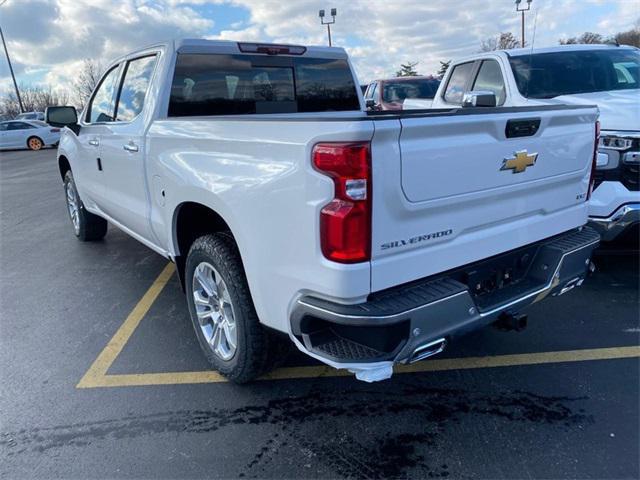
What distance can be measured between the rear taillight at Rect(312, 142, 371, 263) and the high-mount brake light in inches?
95.8

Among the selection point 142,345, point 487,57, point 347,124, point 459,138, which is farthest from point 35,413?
point 487,57

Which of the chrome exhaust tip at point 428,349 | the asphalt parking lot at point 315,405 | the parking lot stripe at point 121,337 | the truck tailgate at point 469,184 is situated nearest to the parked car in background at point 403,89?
the parking lot stripe at point 121,337

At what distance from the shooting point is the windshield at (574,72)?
562 cm

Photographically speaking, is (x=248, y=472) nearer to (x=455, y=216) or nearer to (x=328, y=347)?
(x=328, y=347)

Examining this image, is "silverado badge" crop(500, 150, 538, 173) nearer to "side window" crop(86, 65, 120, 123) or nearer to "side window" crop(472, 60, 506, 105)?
"side window" crop(86, 65, 120, 123)

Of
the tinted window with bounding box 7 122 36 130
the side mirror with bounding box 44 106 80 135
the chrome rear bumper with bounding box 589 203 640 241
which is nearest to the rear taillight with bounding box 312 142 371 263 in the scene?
the chrome rear bumper with bounding box 589 203 640 241

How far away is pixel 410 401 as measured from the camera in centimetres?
295

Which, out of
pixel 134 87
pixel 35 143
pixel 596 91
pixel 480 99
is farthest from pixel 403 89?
pixel 35 143

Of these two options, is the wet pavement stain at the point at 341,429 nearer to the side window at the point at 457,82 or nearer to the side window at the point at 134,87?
the side window at the point at 134,87

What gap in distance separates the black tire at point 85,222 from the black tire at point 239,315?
3683 mm

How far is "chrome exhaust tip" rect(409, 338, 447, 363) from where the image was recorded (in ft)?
7.40

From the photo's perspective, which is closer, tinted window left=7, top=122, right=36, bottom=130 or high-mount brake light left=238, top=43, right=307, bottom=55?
high-mount brake light left=238, top=43, right=307, bottom=55

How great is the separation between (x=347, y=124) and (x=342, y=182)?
0.75ft

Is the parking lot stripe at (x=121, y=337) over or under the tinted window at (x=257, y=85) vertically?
under
